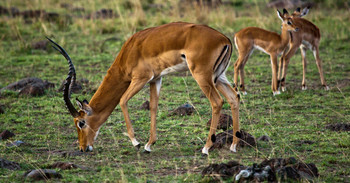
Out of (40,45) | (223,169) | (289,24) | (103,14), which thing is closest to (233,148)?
(223,169)

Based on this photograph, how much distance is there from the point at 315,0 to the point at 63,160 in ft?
45.5

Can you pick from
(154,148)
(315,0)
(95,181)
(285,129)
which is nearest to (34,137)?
(154,148)

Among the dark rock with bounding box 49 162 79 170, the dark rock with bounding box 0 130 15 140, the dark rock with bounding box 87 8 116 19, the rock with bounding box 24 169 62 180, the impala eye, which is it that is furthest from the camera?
the dark rock with bounding box 87 8 116 19

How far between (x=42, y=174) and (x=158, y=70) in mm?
1712

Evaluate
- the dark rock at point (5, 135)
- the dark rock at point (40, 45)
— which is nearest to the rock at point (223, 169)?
the dark rock at point (5, 135)

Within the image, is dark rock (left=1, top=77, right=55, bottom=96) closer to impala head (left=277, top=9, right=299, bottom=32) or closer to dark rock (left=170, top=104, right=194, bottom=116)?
dark rock (left=170, top=104, right=194, bottom=116)

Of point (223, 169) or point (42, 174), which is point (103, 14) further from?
point (223, 169)

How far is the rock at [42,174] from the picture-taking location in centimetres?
471

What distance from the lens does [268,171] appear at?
4.42 meters

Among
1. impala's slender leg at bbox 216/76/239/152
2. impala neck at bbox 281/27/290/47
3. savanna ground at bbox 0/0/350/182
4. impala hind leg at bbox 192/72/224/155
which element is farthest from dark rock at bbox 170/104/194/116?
impala neck at bbox 281/27/290/47

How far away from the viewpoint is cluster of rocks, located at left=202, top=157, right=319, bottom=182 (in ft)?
14.4

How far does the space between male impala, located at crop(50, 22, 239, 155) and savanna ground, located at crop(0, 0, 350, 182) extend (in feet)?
0.94

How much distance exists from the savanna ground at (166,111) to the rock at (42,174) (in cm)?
9

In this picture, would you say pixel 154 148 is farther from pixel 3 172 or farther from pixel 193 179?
pixel 3 172
